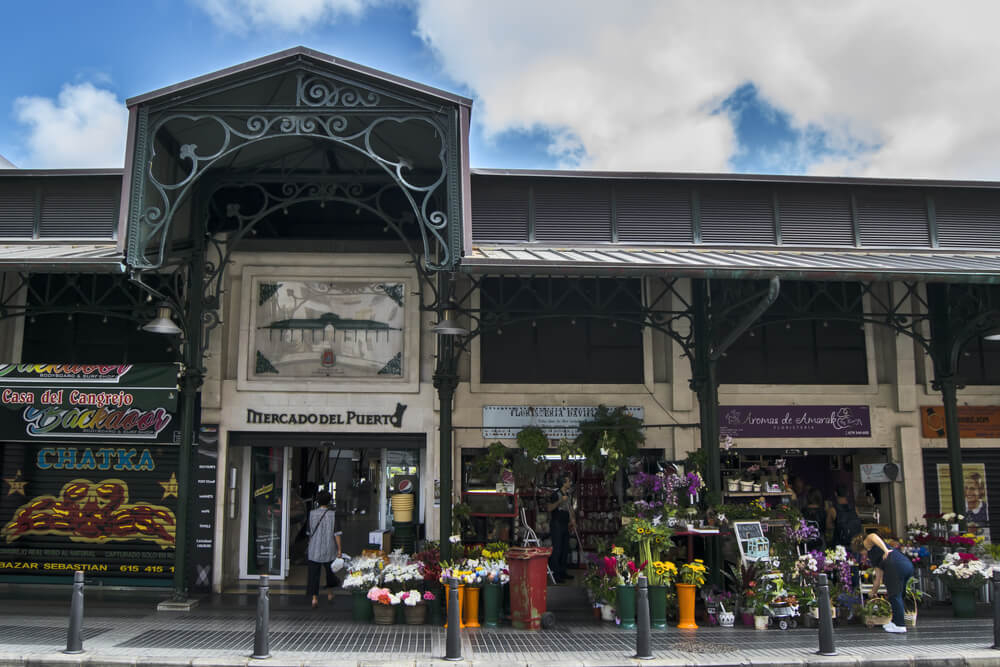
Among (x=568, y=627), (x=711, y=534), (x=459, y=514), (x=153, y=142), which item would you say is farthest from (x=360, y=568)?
(x=153, y=142)

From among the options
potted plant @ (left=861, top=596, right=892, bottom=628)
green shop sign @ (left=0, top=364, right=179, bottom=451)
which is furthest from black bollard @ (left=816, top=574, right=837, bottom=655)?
green shop sign @ (left=0, top=364, right=179, bottom=451)

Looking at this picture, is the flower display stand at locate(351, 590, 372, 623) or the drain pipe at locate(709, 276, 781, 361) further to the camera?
the flower display stand at locate(351, 590, 372, 623)

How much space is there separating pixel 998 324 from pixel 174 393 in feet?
45.8

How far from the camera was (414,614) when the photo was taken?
441 inches

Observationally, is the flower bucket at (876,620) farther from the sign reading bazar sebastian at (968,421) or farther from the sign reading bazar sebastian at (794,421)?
the sign reading bazar sebastian at (968,421)

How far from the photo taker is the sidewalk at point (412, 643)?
887cm

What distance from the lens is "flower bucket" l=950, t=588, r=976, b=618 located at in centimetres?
1159

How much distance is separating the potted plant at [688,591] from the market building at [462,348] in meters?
2.18

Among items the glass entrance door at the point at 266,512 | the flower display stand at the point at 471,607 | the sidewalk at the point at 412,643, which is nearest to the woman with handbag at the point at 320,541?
the sidewalk at the point at 412,643

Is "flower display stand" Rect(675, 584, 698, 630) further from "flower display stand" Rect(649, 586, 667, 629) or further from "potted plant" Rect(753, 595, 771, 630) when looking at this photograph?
"potted plant" Rect(753, 595, 771, 630)

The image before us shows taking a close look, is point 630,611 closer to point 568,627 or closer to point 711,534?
point 568,627

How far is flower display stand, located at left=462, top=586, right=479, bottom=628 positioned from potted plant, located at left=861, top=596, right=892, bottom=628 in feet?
18.0

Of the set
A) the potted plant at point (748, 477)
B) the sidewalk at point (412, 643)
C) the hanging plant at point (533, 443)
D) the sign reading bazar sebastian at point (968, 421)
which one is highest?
the sign reading bazar sebastian at point (968, 421)

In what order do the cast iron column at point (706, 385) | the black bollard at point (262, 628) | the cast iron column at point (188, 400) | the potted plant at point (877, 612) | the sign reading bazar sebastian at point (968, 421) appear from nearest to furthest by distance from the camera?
the black bollard at point (262, 628) < the potted plant at point (877, 612) < the cast iron column at point (706, 385) < the cast iron column at point (188, 400) < the sign reading bazar sebastian at point (968, 421)
